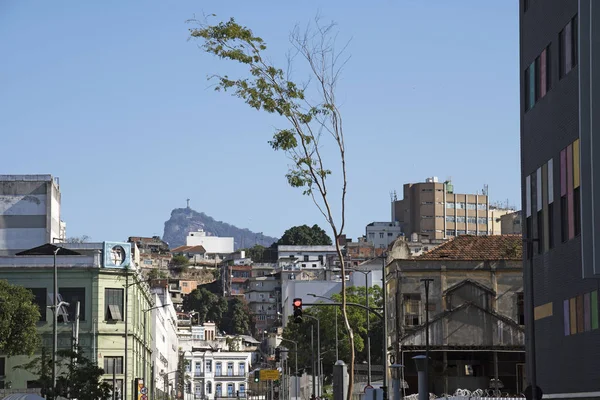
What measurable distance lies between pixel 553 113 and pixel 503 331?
33869 mm

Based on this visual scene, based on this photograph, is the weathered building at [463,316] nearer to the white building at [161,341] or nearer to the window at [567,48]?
the white building at [161,341]

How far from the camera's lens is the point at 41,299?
8438 centimetres

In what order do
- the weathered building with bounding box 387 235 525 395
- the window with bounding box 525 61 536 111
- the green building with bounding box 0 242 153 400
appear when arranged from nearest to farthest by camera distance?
the window with bounding box 525 61 536 111, the weathered building with bounding box 387 235 525 395, the green building with bounding box 0 242 153 400

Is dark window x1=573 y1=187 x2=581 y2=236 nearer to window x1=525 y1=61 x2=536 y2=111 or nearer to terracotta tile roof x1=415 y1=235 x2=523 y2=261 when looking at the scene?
window x1=525 y1=61 x2=536 y2=111

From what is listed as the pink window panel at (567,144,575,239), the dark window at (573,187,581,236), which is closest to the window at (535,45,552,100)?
the pink window panel at (567,144,575,239)

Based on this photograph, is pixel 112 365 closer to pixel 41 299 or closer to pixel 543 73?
pixel 41 299

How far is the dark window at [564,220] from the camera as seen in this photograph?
Result: 43.0m

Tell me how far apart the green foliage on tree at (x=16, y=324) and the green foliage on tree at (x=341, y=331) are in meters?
43.4

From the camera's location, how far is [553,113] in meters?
45.1

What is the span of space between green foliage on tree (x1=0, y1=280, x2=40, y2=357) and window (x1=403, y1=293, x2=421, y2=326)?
75.8 feet

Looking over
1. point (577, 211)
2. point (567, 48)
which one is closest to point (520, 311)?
point (567, 48)

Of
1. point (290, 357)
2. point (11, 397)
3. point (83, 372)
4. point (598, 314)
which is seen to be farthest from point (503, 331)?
point (290, 357)

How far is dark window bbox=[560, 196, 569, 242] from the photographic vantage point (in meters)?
43.0

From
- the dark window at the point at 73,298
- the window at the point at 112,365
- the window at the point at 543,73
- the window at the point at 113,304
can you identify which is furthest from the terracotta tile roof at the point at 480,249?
the window at the point at 543,73
